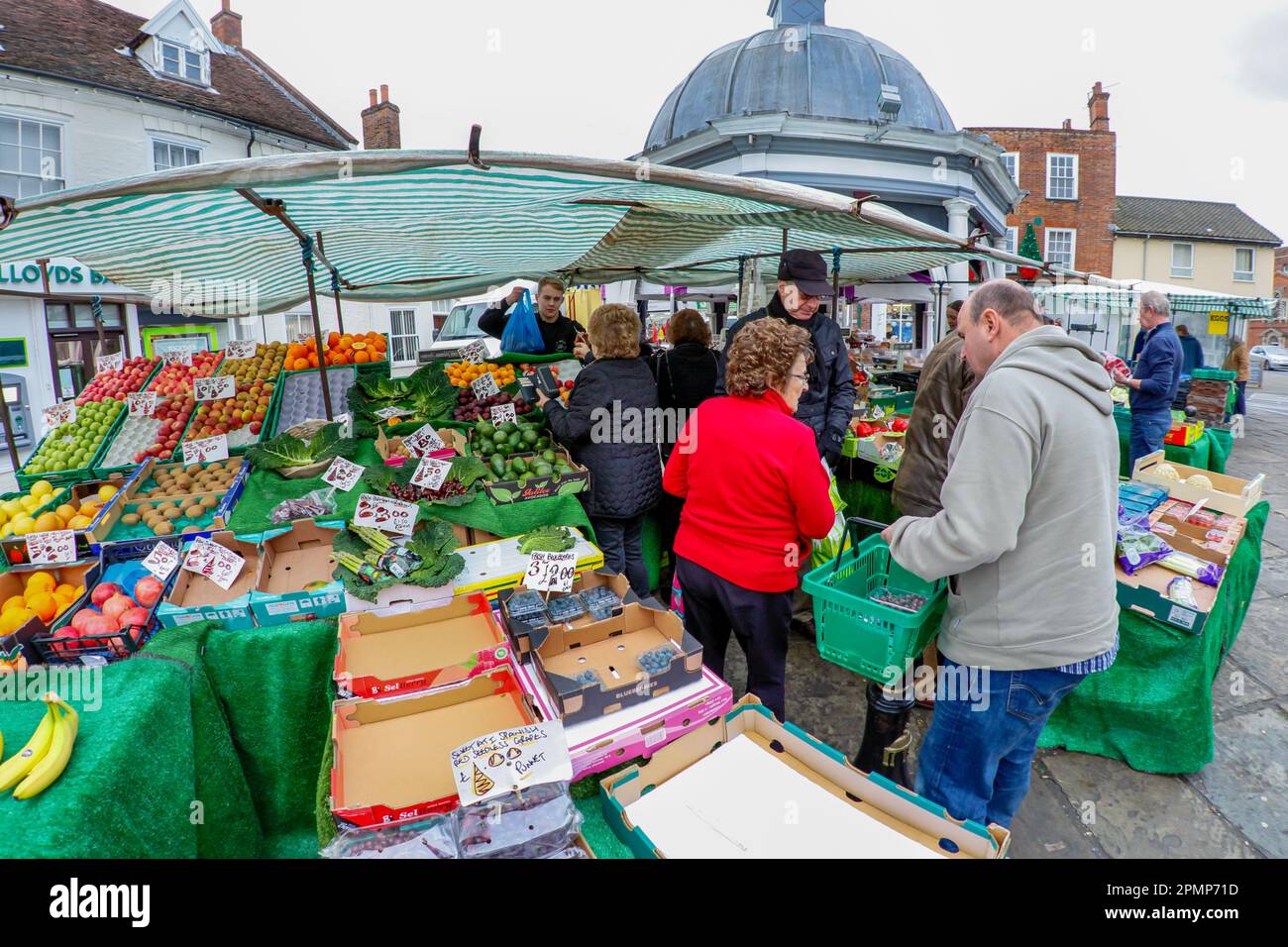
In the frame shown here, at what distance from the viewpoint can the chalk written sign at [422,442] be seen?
381 centimetres

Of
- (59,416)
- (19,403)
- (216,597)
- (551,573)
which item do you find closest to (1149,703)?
(551,573)

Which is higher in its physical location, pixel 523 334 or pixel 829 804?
pixel 523 334

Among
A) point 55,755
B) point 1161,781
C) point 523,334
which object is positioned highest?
point 523,334

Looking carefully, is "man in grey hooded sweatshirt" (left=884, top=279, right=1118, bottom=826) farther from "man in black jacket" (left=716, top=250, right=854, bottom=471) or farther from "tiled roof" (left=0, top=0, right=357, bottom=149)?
"tiled roof" (left=0, top=0, right=357, bottom=149)

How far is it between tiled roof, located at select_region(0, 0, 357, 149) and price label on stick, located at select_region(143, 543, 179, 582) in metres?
14.2

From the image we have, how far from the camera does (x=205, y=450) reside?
3.88 m

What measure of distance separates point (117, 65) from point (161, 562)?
16411 millimetres

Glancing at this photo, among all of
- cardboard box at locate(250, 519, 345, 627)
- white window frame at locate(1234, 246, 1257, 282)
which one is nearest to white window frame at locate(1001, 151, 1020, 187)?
white window frame at locate(1234, 246, 1257, 282)

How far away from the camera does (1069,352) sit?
6.17ft

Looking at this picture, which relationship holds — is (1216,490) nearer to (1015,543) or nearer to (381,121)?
(1015,543)

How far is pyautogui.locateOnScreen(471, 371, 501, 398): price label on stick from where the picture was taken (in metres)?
4.52

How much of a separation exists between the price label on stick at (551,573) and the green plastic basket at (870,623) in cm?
97
